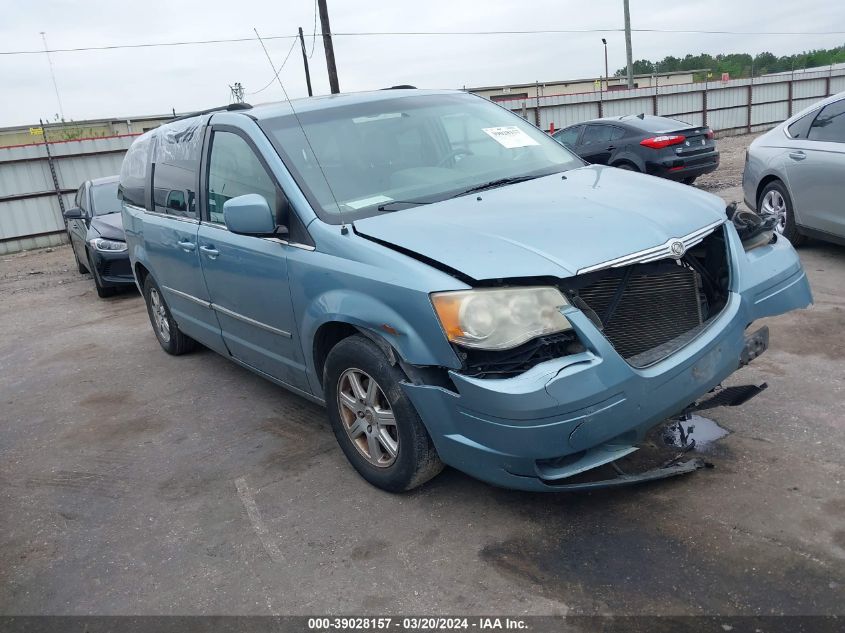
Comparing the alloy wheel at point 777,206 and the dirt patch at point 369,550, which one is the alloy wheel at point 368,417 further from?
the alloy wheel at point 777,206

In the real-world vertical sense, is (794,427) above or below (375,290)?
below

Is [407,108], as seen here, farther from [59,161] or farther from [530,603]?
[59,161]

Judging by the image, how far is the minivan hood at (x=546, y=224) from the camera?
294 centimetres

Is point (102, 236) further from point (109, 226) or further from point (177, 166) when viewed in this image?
point (177, 166)

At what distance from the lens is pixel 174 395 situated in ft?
18.2

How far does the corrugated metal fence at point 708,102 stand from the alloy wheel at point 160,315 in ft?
54.6

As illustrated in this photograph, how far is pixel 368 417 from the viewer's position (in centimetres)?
353

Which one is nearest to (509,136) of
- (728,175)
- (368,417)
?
(368,417)

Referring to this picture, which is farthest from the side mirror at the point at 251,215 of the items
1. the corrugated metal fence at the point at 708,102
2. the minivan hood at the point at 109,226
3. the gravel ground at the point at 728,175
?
the corrugated metal fence at the point at 708,102

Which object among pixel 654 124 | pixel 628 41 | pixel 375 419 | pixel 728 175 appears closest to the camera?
pixel 375 419

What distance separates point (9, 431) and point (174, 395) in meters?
1.13

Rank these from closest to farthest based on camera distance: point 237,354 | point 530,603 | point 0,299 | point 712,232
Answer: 1. point 530,603
2. point 712,232
3. point 237,354
4. point 0,299

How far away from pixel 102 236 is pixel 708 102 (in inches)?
849

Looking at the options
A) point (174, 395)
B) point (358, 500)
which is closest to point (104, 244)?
point (174, 395)
